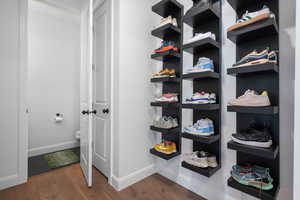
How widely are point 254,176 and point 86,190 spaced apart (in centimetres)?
163

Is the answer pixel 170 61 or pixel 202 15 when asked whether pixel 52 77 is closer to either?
pixel 170 61

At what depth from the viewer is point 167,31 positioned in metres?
1.57

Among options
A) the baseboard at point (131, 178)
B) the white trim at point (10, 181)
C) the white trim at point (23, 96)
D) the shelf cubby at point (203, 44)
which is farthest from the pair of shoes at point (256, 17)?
the white trim at point (10, 181)

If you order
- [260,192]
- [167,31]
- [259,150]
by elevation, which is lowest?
[260,192]

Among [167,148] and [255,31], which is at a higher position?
[255,31]

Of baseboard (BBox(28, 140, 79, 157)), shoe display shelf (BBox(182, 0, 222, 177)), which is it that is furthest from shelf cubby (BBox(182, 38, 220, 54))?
baseboard (BBox(28, 140, 79, 157))

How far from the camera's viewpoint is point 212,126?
1268 mm

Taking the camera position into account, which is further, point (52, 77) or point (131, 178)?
point (52, 77)

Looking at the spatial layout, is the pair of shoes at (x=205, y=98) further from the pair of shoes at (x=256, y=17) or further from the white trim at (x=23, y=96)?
the white trim at (x=23, y=96)

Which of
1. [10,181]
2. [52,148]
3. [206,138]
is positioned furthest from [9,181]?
[206,138]

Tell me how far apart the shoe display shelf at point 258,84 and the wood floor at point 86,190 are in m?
0.71

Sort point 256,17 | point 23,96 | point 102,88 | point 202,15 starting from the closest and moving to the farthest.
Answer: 1. point 256,17
2. point 202,15
3. point 23,96
4. point 102,88

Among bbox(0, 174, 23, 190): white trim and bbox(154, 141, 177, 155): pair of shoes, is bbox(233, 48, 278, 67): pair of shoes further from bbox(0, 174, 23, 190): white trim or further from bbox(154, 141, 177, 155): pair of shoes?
bbox(0, 174, 23, 190): white trim

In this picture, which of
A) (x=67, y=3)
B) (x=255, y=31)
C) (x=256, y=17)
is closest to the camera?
(x=256, y=17)
